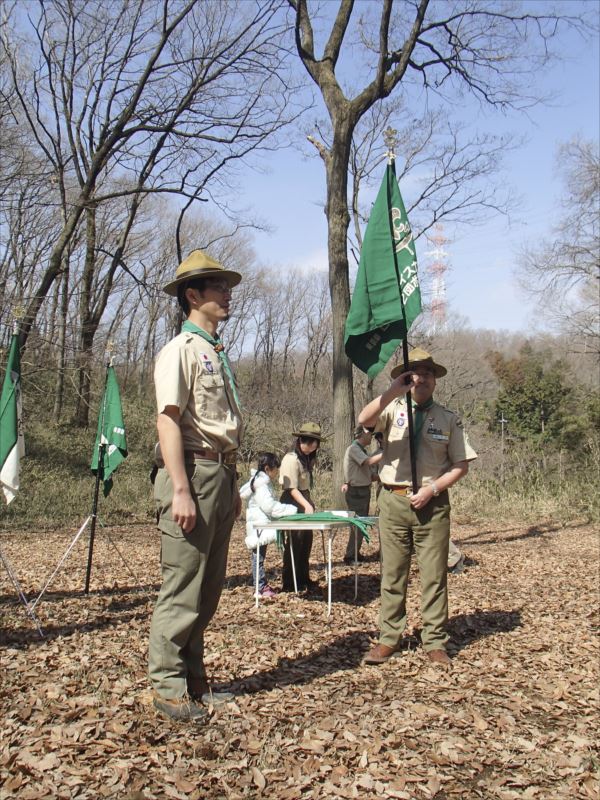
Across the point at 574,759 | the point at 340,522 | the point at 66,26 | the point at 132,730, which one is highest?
the point at 66,26

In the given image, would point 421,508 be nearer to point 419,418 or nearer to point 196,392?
point 419,418

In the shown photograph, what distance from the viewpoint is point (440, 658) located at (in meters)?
5.21

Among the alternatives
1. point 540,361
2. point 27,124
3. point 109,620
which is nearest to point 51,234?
point 27,124

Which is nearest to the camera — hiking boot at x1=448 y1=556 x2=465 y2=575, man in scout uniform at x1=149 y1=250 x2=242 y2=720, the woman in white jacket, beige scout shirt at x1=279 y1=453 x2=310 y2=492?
man in scout uniform at x1=149 y1=250 x2=242 y2=720

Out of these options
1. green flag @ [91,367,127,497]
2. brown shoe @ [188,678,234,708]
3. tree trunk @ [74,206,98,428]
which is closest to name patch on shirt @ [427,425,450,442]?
brown shoe @ [188,678,234,708]

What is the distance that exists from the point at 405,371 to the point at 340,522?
1.83m

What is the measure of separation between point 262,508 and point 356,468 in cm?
254

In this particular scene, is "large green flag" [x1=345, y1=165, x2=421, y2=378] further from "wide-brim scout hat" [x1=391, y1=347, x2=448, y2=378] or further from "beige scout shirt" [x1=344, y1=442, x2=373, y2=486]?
"beige scout shirt" [x1=344, y1=442, x2=373, y2=486]

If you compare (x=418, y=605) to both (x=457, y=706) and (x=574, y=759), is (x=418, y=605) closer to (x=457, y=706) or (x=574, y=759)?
(x=457, y=706)

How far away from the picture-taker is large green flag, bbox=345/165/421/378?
5.28 metres

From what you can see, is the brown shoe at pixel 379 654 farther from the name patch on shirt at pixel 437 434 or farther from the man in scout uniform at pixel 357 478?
the man in scout uniform at pixel 357 478

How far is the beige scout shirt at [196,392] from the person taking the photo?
3.78 meters

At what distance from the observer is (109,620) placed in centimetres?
621

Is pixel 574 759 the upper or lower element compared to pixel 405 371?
lower
